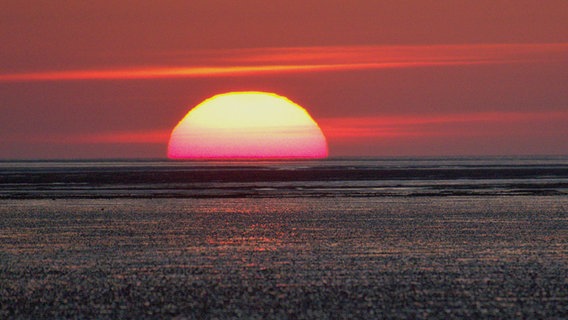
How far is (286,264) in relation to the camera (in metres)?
22.6

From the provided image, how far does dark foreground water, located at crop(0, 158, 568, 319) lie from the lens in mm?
17125

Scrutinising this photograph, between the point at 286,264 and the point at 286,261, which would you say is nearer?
the point at 286,264

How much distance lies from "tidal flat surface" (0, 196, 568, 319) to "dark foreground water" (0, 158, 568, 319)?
0.03m

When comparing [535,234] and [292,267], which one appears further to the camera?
[535,234]

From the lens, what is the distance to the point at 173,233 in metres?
30.7

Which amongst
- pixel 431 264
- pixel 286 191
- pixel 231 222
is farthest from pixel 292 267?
pixel 286 191

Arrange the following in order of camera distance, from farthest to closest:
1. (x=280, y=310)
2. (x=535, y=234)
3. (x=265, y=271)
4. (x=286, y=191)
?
(x=286, y=191)
(x=535, y=234)
(x=265, y=271)
(x=280, y=310)

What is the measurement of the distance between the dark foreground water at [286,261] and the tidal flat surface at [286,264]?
32 mm

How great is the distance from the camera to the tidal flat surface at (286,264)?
1706 centimetres

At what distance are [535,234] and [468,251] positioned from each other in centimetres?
529

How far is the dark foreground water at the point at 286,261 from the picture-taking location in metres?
17.1

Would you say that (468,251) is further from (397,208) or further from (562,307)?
(397,208)

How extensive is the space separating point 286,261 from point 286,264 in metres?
0.56

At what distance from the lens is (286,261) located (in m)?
23.2
